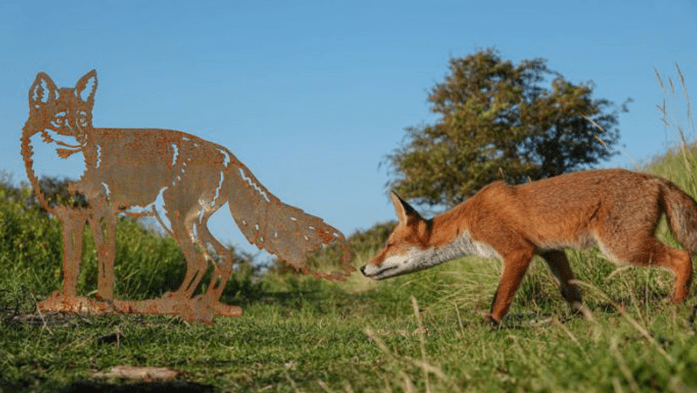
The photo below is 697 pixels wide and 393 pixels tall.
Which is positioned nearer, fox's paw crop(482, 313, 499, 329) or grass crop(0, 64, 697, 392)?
grass crop(0, 64, 697, 392)

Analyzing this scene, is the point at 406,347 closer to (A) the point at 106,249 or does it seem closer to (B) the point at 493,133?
(A) the point at 106,249

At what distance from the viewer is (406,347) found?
475cm

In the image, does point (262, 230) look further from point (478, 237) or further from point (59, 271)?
point (59, 271)

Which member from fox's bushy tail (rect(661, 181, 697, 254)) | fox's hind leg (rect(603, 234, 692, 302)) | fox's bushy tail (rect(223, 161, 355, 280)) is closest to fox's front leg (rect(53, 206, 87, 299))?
fox's bushy tail (rect(223, 161, 355, 280))

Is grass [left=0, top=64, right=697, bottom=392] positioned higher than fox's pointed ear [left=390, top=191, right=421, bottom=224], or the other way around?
fox's pointed ear [left=390, top=191, right=421, bottom=224]

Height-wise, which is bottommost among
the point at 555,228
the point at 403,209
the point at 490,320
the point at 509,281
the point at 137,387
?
the point at 137,387

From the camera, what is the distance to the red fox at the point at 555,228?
5.38 m

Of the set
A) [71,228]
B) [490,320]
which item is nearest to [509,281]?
[490,320]

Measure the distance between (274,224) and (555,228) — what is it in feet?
8.50

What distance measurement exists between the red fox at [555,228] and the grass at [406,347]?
1.05 ft

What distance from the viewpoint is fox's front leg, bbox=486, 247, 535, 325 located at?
5461 mm

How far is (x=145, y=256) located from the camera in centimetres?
1154

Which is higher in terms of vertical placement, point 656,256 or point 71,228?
point 71,228

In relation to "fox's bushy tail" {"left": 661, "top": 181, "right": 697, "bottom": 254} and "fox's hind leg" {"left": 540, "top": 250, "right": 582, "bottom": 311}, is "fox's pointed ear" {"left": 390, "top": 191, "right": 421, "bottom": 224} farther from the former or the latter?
"fox's bushy tail" {"left": 661, "top": 181, "right": 697, "bottom": 254}
